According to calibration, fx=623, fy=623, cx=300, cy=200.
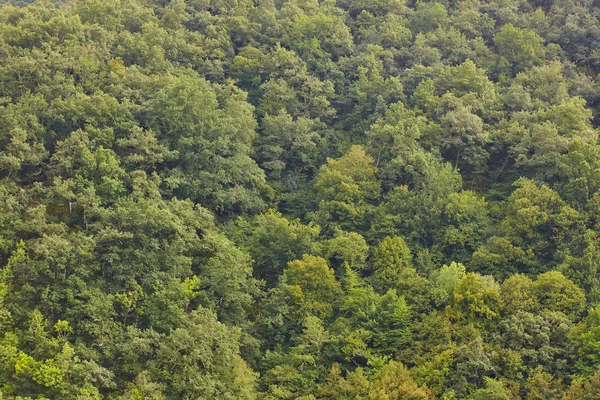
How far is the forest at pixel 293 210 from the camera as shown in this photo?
31033mm

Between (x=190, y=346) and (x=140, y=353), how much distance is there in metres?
2.98

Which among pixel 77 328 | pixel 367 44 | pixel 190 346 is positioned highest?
pixel 367 44

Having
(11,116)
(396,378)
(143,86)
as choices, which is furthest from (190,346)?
(143,86)

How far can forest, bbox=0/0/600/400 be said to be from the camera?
102 feet

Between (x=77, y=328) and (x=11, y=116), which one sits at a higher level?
(x=11, y=116)

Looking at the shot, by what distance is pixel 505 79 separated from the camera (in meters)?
54.4

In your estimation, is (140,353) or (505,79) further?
(505,79)

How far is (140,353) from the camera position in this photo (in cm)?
3138

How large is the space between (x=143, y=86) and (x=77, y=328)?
65.5 ft

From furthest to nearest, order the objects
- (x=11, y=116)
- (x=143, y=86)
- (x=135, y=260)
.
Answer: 1. (x=143, y=86)
2. (x=11, y=116)
3. (x=135, y=260)

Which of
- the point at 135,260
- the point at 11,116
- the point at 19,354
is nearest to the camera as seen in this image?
the point at 19,354

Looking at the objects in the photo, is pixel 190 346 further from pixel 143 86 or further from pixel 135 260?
pixel 143 86

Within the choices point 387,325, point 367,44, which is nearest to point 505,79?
point 367,44

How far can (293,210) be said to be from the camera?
155 ft
